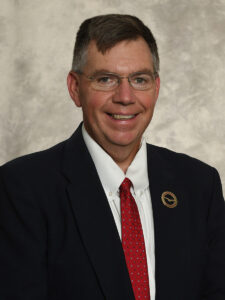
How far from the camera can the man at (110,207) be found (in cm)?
295

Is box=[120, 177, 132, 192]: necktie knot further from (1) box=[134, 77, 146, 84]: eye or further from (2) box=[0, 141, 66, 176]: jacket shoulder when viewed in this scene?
(1) box=[134, 77, 146, 84]: eye

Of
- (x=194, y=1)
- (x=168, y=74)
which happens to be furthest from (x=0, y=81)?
(x=194, y=1)

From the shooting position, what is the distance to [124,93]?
3.12m

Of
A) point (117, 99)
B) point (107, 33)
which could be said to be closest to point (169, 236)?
point (117, 99)

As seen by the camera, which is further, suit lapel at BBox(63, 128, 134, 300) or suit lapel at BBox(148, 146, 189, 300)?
suit lapel at BBox(148, 146, 189, 300)

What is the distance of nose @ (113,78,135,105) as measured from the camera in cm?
312

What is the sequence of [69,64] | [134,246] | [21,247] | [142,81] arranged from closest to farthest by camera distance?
[21,247] → [134,246] → [142,81] → [69,64]

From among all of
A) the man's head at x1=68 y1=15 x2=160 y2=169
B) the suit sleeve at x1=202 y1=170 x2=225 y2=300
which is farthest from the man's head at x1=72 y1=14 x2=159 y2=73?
the suit sleeve at x1=202 y1=170 x2=225 y2=300

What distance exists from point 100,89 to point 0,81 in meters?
1.89

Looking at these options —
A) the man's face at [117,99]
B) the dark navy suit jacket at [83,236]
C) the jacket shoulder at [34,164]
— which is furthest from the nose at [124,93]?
the jacket shoulder at [34,164]

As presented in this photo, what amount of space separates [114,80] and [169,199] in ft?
2.31

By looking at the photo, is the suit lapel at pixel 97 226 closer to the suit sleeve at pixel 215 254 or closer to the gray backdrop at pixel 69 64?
the suit sleeve at pixel 215 254

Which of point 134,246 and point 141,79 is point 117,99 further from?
point 134,246

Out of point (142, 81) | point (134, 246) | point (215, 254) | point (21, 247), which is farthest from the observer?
point (215, 254)
